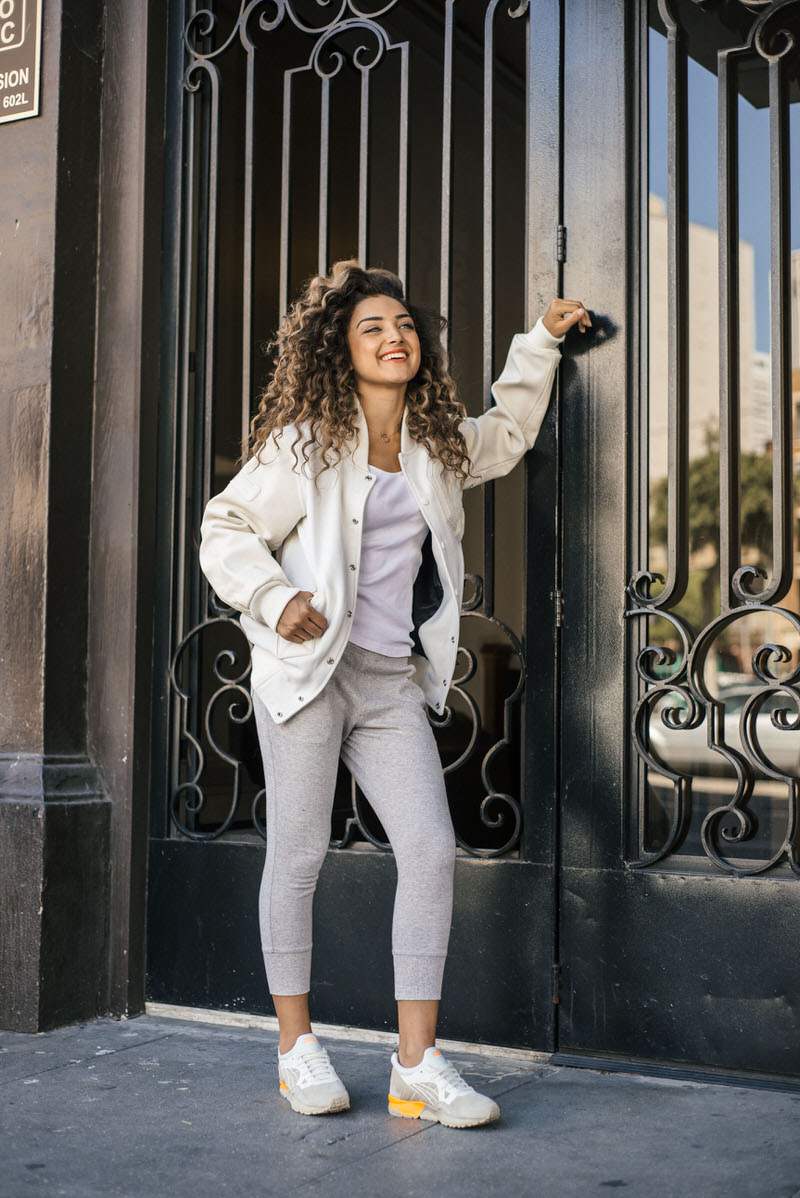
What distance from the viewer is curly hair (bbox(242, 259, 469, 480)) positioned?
130 inches

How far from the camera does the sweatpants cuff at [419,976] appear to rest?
3059mm

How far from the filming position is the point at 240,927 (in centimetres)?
410

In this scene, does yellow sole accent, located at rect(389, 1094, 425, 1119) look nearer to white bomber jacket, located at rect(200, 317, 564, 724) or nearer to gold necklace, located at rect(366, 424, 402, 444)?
white bomber jacket, located at rect(200, 317, 564, 724)

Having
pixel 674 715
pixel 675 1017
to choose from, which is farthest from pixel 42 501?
pixel 675 1017

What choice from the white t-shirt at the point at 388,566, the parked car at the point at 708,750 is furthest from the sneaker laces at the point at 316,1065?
the parked car at the point at 708,750

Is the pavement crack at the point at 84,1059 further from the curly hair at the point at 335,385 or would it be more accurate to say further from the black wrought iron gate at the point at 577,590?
the curly hair at the point at 335,385

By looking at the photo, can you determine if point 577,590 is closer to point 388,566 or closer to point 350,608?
point 388,566

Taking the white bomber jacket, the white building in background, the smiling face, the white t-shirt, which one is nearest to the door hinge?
the white bomber jacket

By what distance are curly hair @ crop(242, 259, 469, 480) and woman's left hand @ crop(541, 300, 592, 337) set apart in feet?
1.08

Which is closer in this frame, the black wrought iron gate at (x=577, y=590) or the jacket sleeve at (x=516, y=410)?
the black wrought iron gate at (x=577, y=590)

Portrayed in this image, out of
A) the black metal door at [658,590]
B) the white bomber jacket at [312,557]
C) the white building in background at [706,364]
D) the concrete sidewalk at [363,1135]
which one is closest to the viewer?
the concrete sidewalk at [363,1135]

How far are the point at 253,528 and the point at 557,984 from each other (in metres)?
1.51

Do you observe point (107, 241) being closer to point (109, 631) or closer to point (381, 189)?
point (109, 631)

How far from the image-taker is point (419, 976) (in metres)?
3.06
